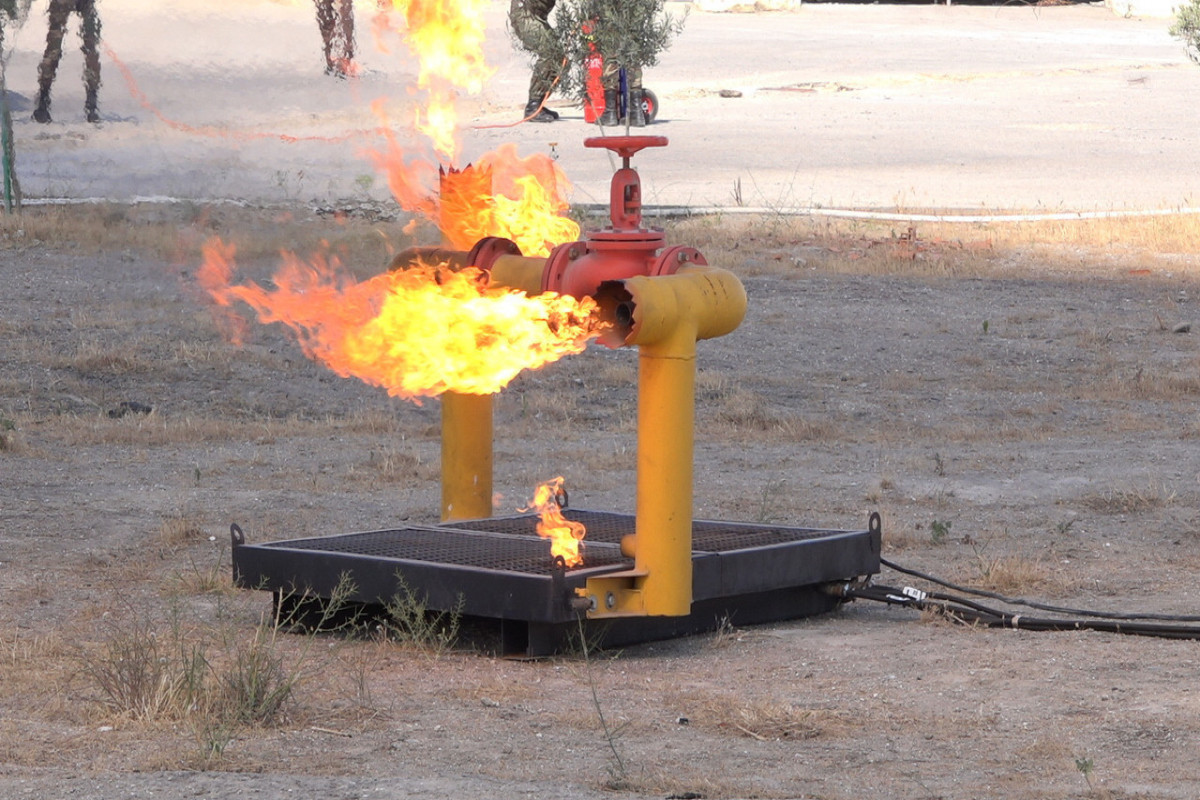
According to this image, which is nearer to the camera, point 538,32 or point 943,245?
point 943,245

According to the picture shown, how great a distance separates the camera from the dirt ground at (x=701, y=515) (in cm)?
464

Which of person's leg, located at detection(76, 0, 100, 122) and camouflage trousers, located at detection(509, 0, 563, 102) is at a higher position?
camouflage trousers, located at detection(509, 0, 563, 102)

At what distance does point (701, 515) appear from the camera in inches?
325

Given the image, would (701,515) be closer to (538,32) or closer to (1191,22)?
(538,32)

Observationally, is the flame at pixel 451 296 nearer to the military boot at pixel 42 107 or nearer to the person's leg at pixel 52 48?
the person's leg at pixel 52 48

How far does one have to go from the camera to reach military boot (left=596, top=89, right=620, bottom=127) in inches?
921

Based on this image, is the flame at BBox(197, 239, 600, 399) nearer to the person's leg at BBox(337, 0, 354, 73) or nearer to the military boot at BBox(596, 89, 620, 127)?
the person's leg at BBox(337, 0, 354, 73)

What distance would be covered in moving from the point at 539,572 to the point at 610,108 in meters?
20.6

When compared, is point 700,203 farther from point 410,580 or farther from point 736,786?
point 736,786

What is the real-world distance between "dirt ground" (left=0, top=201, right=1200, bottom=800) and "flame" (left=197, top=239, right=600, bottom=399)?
1.05 meters

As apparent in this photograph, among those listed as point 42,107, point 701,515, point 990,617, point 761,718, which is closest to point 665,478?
point 761,718

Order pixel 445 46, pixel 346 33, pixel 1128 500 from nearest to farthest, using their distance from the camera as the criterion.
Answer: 1. pixel 445 46
2. pixel 1128 500
3. pixel 346 33

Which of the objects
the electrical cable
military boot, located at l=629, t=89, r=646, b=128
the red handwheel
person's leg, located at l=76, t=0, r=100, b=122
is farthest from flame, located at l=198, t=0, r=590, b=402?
the red handwheel

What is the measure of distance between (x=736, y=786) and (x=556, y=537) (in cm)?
208
